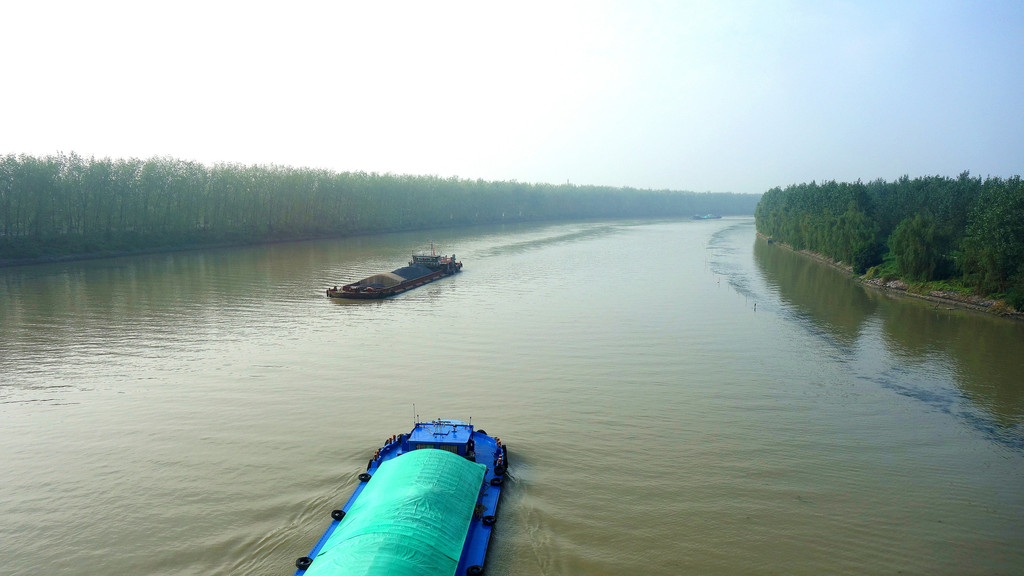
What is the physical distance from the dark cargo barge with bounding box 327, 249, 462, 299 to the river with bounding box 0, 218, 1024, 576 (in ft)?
9.48

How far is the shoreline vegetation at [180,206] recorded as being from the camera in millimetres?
63062

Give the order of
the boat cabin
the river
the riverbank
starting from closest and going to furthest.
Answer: the river
the boat cabin
the riverbank

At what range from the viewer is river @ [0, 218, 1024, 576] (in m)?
13.4

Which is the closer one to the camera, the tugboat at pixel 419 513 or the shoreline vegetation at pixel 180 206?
the tugboat at pixel 419 513

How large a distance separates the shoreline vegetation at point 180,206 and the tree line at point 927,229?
7388 cm

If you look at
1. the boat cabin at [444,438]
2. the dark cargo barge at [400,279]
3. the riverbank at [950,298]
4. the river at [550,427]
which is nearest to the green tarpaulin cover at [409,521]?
the boat cabin at [444,438]

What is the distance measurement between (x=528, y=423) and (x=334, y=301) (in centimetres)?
2731

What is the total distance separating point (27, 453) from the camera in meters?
17.7

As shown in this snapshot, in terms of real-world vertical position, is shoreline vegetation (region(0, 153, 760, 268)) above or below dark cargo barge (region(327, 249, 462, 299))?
above

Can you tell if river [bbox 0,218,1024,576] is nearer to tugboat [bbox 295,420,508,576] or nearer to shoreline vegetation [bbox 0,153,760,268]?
tugboat [bbox 295,420,508,576]

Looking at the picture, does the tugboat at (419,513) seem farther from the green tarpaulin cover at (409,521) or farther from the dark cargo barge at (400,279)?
the dark cargo barge at (400,279)

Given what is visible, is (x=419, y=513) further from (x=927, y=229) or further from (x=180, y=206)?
(x=180, y=206)

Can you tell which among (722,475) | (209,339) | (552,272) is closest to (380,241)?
(552,272)

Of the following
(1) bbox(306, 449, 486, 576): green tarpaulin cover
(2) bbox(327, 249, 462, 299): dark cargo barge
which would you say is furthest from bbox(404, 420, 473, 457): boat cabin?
(2) bbox(327, 249, 462, 299): dark cargo barge
